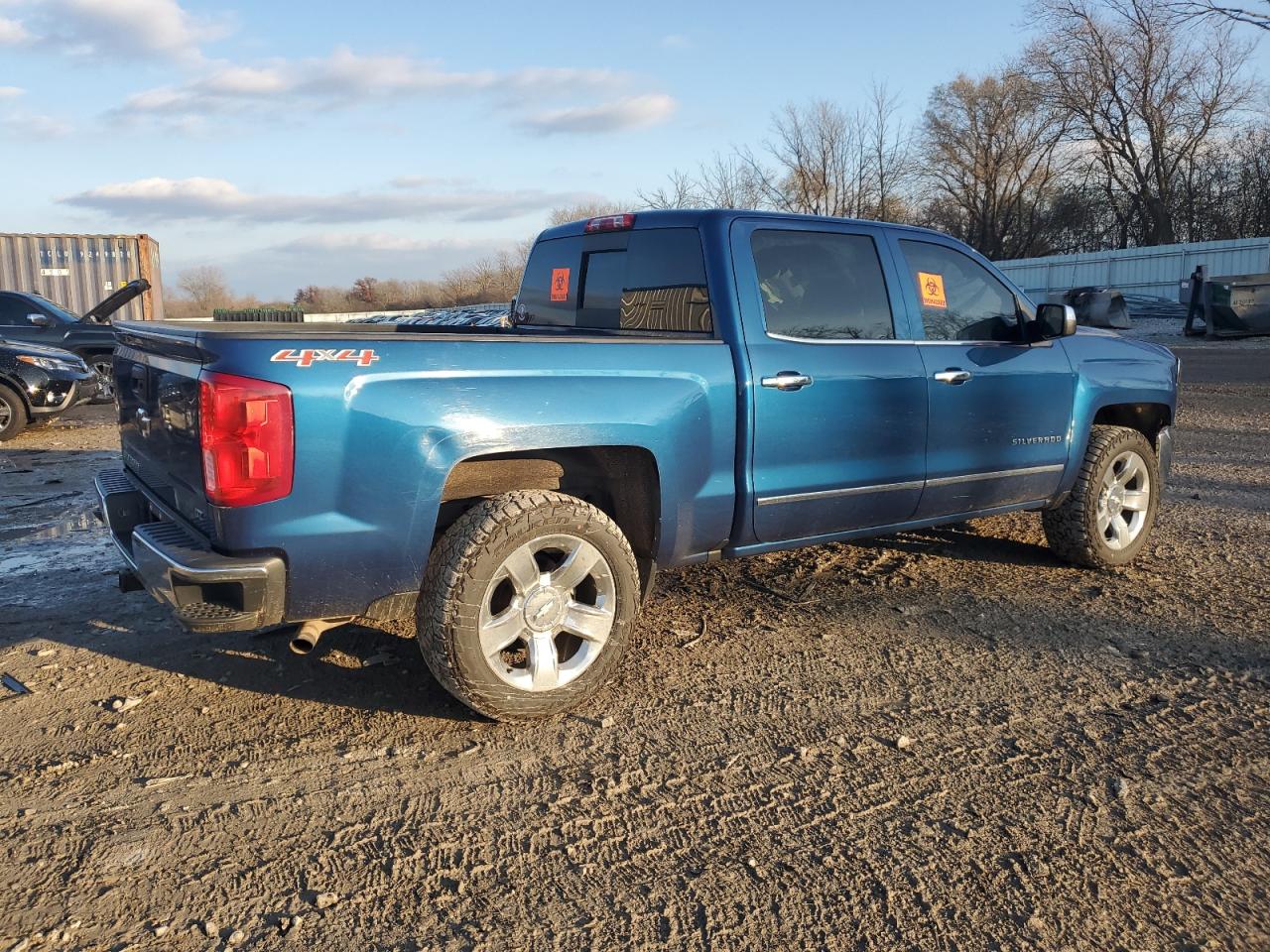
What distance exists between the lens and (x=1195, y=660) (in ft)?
13.2

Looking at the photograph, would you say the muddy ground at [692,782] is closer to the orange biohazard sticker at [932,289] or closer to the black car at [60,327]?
the orange biohazard sticker at [932,289]

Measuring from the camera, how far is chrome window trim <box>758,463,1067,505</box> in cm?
404

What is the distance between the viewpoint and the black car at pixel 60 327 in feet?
43.4

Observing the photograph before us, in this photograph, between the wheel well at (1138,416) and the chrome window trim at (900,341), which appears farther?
the wheel well at (1138,416)

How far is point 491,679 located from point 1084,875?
6.10 ft

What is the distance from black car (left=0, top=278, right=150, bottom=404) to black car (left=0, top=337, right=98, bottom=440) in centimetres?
216

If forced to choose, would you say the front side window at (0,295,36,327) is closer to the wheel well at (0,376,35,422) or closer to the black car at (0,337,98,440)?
the black car at (0,337,98,440)

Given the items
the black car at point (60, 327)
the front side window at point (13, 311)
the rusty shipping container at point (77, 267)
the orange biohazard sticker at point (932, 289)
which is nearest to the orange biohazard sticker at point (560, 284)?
the orange biohazard sticker at point (932, 289)

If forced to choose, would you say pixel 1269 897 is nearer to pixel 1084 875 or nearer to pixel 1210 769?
pixel 1084 875

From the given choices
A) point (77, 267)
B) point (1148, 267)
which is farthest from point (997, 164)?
point (77, 267)

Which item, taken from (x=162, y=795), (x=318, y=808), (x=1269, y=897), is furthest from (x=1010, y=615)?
(x=162, y=795)

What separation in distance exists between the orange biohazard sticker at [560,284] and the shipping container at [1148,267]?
25.1 meters

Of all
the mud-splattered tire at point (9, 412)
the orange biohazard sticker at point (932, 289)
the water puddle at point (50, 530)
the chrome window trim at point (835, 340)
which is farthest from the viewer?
the mud-splattered tire at point (9, 412)

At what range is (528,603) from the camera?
3.39 m
